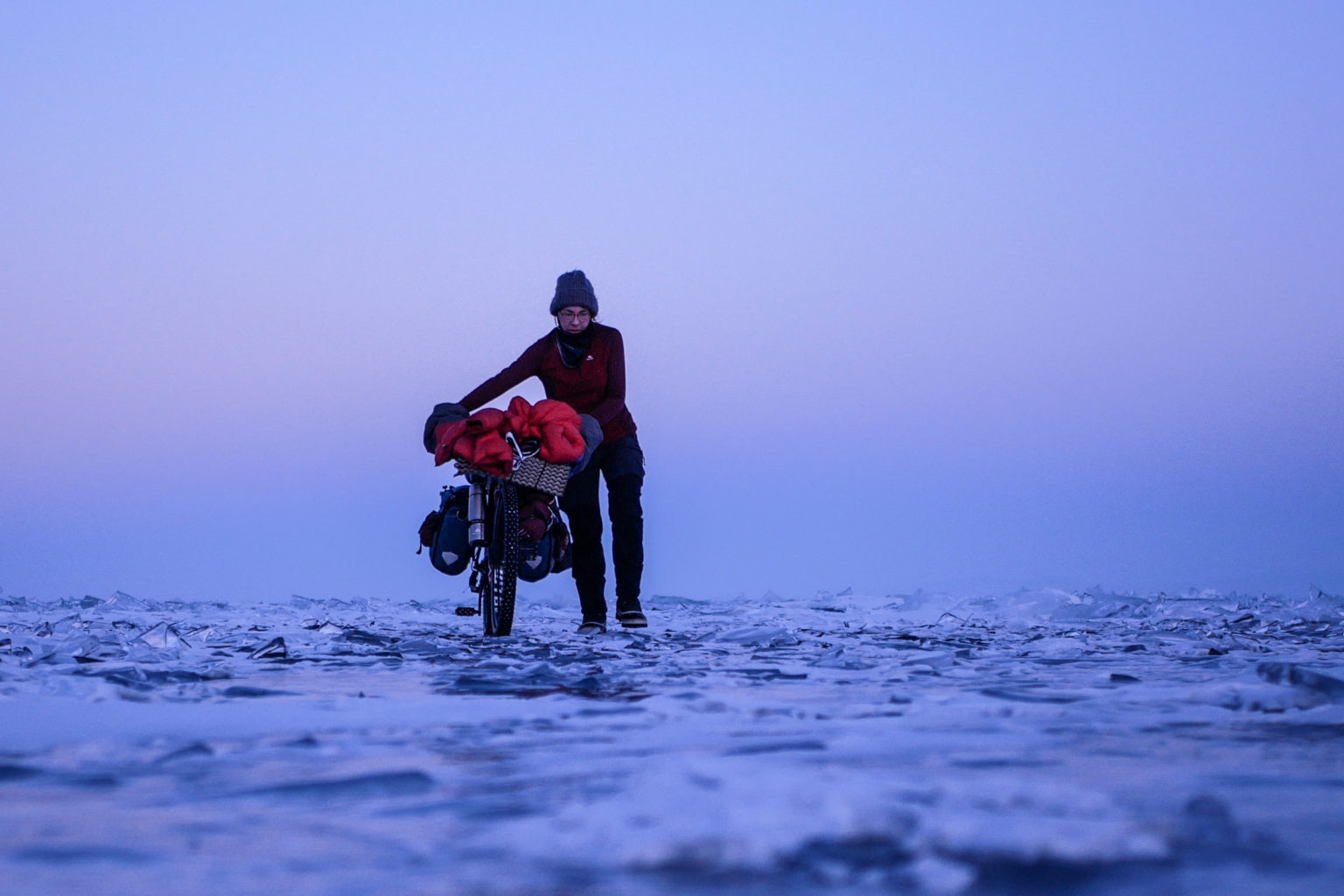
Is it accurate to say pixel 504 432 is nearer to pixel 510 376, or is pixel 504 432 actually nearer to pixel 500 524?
pixel 500 524

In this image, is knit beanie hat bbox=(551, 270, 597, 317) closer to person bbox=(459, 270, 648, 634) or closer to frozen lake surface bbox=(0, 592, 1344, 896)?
person bbox=(459, 270, 648, 634)

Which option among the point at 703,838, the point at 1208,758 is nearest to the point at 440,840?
the point at 703,838

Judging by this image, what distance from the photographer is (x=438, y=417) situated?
711 cm

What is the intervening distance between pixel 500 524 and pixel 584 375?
1377 mm

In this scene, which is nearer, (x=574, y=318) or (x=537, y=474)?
(x=537, y=474)

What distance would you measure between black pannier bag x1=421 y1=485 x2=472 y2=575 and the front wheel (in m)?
0.15

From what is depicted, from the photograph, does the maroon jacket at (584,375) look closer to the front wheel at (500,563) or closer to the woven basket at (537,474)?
the woven basket at (537,474)

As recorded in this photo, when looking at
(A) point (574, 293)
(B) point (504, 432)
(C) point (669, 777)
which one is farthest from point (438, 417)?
(C) point (669, 777)

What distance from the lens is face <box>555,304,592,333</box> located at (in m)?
7.58

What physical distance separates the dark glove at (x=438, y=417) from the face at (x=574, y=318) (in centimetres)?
87

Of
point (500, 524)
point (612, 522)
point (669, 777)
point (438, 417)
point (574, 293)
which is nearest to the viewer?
point (669, 777)

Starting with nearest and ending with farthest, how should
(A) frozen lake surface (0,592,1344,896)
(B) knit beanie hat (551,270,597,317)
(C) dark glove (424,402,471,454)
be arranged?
1. (A) frozen lake surface (0,592,1344,896)
2. (C) dark glove (424,402,471,454)
3. (B) knit beanie hat (551,270,597,317)

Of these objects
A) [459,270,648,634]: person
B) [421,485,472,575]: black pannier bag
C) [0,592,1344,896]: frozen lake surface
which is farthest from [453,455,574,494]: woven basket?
[0,592,1344,896]: frozen lake surface

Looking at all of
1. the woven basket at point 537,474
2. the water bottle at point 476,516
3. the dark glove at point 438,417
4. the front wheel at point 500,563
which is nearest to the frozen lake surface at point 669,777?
the front wheel at point 500,563
